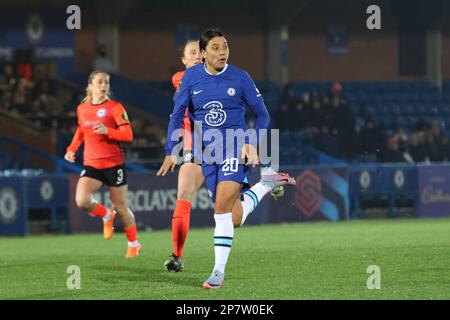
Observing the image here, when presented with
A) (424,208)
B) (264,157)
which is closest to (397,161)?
(424,208)

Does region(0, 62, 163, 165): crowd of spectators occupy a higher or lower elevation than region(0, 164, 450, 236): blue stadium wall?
higher

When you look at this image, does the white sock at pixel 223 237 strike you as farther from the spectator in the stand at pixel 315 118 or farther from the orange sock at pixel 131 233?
the spectator in the stand at pixel 315 118

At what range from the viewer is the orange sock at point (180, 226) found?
1097cm

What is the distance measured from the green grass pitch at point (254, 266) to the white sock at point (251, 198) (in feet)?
1.83

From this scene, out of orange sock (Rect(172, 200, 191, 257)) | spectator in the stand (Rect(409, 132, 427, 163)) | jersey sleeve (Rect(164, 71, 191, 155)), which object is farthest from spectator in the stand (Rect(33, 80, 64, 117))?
jersey sleeve (Rect(164, 71, 191, 155))

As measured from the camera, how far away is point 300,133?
25.2 m

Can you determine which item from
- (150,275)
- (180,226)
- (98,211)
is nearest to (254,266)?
(180,226)

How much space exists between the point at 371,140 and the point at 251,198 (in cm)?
1378

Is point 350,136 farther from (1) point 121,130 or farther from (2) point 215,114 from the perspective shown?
(2) point 215,114

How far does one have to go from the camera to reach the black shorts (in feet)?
42.9

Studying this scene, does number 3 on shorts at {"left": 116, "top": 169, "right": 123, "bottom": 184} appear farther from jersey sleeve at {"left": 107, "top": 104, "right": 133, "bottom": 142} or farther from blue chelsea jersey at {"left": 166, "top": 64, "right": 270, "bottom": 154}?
blue chelsea jersey at {"left": 166, "top": 64, "right": 270, "bottom": 154}

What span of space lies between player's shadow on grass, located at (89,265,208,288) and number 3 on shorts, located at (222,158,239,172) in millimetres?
991
